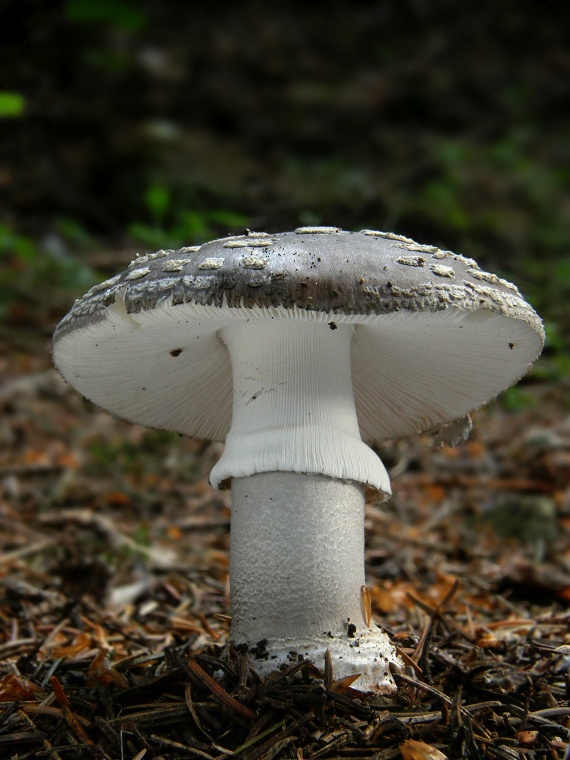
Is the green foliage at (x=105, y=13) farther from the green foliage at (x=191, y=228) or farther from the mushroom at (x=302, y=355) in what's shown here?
the mushroom at (x=302, y=355)

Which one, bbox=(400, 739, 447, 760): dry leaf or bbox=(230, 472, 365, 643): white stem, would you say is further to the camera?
bbox=(230, 472, 365, 643): white stem

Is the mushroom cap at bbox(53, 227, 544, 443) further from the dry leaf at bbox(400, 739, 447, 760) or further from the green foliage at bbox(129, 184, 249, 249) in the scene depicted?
the green foliage at bbox(129, 184, 249, 249)

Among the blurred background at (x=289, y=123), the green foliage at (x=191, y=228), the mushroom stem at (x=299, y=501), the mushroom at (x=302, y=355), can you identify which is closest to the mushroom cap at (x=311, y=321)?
the mushroom at (x=302, y=355)

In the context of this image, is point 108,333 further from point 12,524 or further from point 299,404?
point 12,524

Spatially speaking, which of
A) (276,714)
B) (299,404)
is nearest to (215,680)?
(276,714)

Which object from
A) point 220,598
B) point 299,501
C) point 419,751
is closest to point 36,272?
point 220,598

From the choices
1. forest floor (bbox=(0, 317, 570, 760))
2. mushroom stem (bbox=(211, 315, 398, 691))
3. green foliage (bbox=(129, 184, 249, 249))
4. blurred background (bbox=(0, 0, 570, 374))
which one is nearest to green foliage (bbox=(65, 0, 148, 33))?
blurred background (bbox=(0, 0, 570, 374))

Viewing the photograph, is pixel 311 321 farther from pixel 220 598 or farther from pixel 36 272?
pixel 36 272
